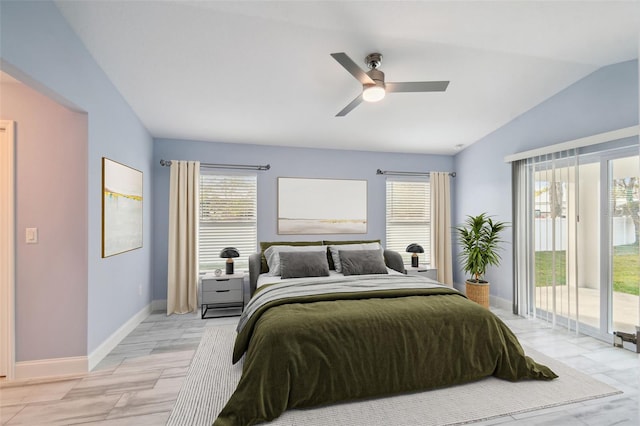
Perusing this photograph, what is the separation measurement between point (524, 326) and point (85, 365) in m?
4.75

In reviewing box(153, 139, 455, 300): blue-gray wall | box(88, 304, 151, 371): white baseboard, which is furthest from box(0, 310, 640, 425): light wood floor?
box(153, 139, 455, 300): blue-gray wall

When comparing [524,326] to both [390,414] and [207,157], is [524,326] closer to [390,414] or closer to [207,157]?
[390,414]

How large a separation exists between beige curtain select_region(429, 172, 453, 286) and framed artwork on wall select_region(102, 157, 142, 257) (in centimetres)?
450

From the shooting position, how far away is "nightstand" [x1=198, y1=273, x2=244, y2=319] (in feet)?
13.3

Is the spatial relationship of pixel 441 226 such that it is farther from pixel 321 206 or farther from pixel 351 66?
pixel 351 66

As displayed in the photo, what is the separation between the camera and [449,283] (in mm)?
5207

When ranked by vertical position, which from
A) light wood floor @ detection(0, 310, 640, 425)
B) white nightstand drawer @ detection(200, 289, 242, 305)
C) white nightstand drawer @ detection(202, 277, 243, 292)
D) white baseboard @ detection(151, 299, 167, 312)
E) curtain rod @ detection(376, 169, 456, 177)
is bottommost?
light wood floor @ detection(0, 310, 640, 425)

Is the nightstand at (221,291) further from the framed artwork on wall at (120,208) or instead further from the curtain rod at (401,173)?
the curtain rod at (401,173)

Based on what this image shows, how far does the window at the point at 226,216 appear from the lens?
457 centimetres

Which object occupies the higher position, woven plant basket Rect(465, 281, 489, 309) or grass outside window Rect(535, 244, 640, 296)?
grass outside window Rect(535, 244, 640, 296)

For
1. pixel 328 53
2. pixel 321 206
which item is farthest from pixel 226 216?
pixel 328 53

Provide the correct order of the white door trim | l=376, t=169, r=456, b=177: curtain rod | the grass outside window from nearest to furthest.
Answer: the white door trim → the grass outside window → l=376, t=169, r=456, b=177: curtain rod

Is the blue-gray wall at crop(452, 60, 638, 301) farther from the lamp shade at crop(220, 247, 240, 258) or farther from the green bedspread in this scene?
the lamp shade at crop(220, 247, 240, 258)

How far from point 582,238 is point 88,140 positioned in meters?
5.24
